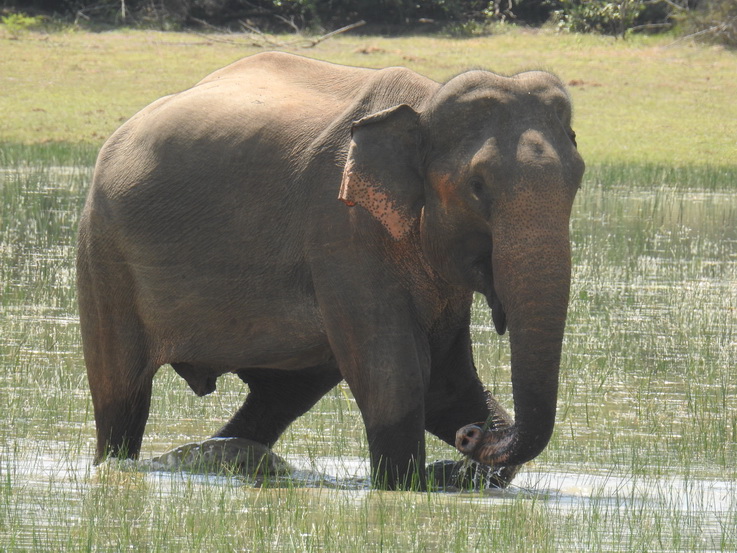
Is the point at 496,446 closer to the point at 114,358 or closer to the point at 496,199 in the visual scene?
the point at 496,199

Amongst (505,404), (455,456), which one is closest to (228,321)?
(455,456)

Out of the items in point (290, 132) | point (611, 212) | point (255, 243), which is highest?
point (290, 132)

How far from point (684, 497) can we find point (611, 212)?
11.4 meters

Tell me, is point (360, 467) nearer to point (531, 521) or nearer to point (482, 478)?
point (482, 478)

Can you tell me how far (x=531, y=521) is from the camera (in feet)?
19.2

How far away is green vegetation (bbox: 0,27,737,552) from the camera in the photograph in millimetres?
5660

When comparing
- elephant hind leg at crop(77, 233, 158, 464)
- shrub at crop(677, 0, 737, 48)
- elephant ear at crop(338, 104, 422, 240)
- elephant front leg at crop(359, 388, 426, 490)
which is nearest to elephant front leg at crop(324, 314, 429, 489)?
elephant front leg at crop(359, 388, 426, 490)

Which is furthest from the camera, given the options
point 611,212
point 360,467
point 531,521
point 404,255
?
point 611,212

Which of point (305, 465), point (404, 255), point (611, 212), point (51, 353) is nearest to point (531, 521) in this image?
point (404, 255)

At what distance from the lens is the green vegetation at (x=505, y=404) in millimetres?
5660

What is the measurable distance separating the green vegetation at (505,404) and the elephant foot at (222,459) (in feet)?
0.51

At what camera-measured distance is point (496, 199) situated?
5.87 meters

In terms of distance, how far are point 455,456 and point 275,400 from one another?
2.73 ft

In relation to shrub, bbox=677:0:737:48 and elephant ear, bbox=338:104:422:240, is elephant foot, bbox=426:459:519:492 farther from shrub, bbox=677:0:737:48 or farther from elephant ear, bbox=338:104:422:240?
shrub, bbox=677:0:737:48
